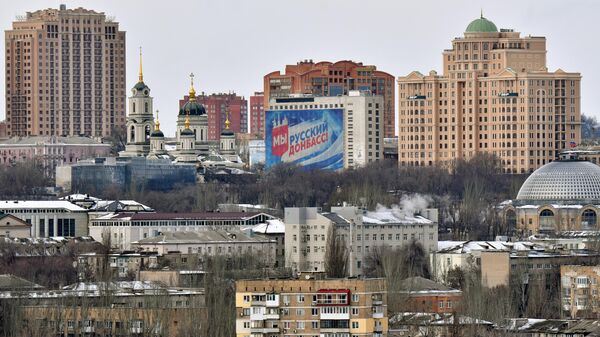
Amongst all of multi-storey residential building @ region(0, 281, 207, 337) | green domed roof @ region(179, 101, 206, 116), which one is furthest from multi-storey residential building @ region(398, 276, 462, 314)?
green domed roof @ region(179, 101, 206, 116)

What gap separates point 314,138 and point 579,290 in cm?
6385

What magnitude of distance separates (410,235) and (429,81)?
4521cm

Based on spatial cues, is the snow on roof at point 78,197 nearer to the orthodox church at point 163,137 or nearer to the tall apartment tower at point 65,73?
the orthodox church at point 163,137

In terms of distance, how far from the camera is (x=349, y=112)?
149 meters

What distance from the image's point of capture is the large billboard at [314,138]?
14900 cm

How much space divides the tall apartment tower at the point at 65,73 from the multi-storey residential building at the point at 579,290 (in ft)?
271

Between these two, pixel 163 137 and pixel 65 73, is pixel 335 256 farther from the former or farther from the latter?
pixel 65 73

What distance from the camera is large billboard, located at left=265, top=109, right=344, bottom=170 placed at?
5866 inches

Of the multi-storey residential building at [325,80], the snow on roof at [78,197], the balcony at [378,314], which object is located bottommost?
the balcony at [378,314]

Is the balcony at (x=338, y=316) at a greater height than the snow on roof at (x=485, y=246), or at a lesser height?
lesser

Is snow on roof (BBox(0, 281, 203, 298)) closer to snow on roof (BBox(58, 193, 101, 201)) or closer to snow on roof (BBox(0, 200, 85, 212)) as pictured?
snow on roof (BBox(0, 200, 85, 212))

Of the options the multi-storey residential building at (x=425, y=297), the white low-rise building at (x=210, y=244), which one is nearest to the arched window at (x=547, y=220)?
the white low-rise building at (x=210, y=244)

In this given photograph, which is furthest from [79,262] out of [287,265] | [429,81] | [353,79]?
[353,79]

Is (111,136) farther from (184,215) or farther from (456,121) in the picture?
(184,215)
